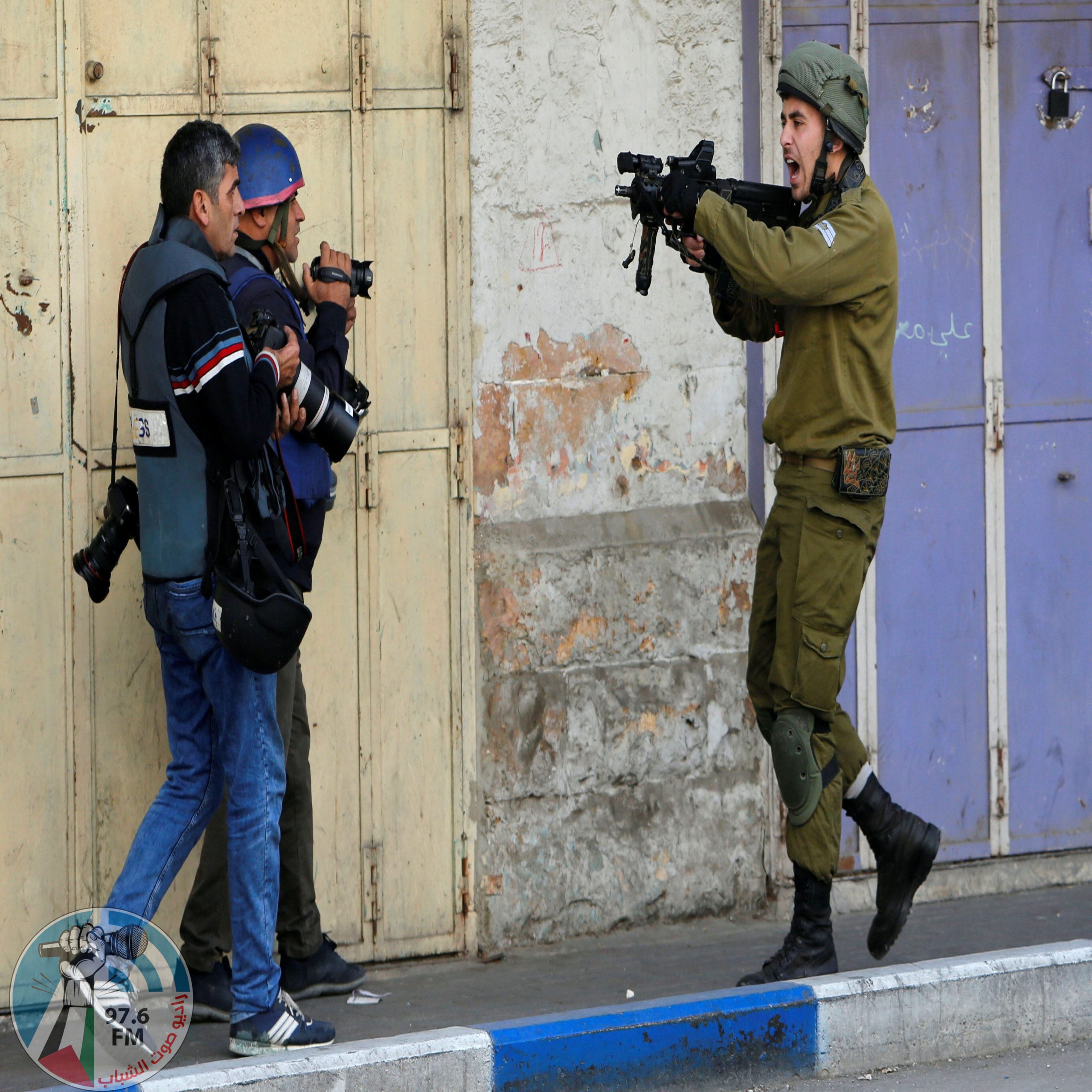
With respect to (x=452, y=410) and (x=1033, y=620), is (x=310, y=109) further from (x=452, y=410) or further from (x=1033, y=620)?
(x=1033, y=620)

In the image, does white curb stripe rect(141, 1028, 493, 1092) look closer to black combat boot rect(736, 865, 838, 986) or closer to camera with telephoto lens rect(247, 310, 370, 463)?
black combat boot rect(736, 865, 838, 986)

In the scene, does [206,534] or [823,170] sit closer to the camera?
[206,534]

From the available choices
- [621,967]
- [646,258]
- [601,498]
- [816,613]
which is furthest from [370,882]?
[646,258]

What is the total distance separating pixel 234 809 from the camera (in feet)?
13.9

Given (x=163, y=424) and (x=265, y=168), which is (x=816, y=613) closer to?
(x=163, y=424)

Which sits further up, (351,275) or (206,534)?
(351,275)

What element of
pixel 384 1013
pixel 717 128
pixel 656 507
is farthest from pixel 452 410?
pixel 384 1013

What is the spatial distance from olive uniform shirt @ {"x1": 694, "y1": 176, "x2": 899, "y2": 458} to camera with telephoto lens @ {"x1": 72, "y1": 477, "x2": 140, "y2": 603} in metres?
1.55

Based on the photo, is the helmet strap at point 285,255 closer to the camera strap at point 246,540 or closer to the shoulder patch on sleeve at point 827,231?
the camera strap at point 246,540

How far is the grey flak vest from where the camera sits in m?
4.10

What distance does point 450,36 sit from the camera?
5109 millimetres

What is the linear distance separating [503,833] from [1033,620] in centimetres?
199

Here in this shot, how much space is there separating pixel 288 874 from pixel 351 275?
159 centimetres

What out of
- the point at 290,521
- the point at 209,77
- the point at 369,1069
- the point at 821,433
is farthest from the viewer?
the point at 209,77
